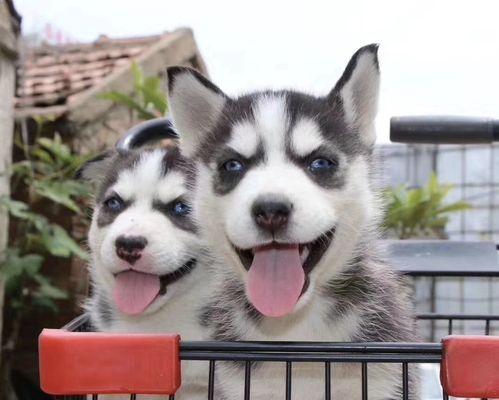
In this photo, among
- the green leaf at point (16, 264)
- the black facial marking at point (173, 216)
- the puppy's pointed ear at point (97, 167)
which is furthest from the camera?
the green leaf at point (16, 264)

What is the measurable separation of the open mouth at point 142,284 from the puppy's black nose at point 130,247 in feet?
0.25

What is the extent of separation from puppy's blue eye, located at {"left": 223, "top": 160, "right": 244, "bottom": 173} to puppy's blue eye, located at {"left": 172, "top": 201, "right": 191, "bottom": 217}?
40 centimetres

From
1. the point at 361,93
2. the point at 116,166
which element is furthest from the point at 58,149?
the point at 361,93

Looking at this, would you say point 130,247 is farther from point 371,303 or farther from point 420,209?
point 420,209

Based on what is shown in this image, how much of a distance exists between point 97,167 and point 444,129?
1006mm

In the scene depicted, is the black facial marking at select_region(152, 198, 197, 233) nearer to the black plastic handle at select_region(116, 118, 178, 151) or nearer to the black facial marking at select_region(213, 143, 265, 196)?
the black plastic handle at select_region(116, 118, 178, 151)

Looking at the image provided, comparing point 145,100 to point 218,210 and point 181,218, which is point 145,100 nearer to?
point 181,218

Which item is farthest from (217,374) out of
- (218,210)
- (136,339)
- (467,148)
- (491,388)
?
(467,148)

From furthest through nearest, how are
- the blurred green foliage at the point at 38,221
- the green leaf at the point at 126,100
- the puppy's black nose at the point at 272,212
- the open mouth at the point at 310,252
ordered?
the green leaf at the point at 126,100 < the blurred green foliage at the point at 38,221 < the open mouth at the point at 310,252 < the puppy's black nose at the point at 272,212

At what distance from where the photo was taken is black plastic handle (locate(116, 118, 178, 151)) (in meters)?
1.83

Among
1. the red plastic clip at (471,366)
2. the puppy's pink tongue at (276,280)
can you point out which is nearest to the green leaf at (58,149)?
the puppy's pink tongue at (276,280)

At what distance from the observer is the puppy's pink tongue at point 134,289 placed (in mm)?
1713

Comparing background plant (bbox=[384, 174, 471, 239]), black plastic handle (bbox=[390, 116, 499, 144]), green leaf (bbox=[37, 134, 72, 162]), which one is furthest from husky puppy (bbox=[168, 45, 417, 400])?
background plant (bbox=[384, 174, 471, 239])

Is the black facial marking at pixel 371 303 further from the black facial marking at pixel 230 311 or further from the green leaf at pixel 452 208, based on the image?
the green leaf at pixel 452 208
